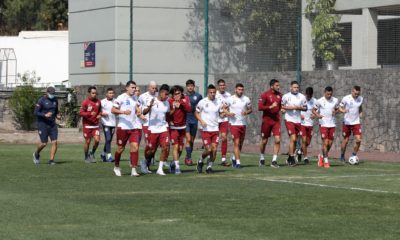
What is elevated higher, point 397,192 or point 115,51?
point 115,51

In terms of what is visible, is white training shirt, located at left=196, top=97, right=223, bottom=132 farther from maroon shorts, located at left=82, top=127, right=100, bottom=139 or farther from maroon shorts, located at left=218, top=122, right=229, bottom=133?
maroon shorts, located at left=82, top=127, right=100, bottom=139

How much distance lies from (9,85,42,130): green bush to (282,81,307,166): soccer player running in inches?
763

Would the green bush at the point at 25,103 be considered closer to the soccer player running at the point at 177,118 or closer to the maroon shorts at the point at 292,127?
the maroon shorts at the point at 292,127

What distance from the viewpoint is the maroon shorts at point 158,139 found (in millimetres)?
23312

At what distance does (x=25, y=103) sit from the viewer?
44.6 meters

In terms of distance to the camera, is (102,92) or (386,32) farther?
(102,92)

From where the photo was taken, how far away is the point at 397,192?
18.8 m

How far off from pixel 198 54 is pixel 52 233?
3234 centimetres

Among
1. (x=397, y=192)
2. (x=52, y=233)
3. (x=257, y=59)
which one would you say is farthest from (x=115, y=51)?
(x=52, y=233)

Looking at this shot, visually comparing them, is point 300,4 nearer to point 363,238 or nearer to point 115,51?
point 115,51

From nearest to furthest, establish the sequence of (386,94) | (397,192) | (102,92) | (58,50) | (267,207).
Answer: (267,207) < (397,192) < (386,94) < (102,92) < (58,50)

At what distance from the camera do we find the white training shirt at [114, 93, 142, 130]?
23234 millimetres

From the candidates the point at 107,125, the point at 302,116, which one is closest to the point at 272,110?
the point at 302,116

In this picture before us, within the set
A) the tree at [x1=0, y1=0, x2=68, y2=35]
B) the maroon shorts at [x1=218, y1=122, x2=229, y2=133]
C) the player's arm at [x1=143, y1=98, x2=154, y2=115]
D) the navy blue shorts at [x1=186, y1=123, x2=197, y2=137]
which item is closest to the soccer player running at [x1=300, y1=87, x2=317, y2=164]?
the maroon shorts at [x1=218, y1=122, x2=229, y2=133]
